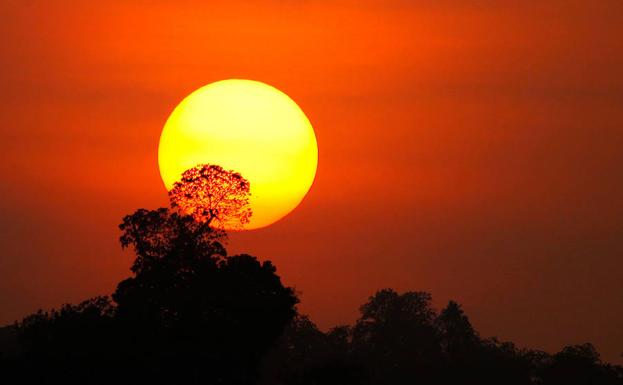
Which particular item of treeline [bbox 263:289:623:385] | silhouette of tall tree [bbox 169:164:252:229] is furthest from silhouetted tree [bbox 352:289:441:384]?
silhouette of tall tree [bbox 169:164:252:229]

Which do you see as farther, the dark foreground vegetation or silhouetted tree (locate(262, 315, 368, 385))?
silhouetted tree (locate(262, 315, 368, 385))

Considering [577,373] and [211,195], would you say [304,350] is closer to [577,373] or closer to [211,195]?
[577,373]

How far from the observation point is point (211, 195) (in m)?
99.8

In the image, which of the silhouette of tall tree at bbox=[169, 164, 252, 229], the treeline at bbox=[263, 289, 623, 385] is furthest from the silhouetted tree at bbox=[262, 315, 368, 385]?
the silhouette of tall tree at bbox=[169, 164, 252, 229]

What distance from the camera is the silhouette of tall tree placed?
99.4 metres

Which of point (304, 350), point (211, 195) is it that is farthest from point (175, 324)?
point (304, 350)

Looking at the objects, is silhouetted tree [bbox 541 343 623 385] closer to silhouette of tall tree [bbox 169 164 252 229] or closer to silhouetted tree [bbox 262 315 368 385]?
silhouetted tree [bbox 262 315 368 385]

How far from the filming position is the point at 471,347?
194 metres

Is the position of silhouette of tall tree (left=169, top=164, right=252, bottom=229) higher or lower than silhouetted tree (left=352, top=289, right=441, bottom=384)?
lower

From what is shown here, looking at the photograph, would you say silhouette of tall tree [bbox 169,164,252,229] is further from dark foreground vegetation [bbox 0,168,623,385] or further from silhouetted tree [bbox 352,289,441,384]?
silhouetted tree [bbox 352,289,441,384]

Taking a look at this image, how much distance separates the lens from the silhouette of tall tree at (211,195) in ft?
326

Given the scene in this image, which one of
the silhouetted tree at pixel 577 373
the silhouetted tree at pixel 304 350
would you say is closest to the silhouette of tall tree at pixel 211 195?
the silhouetted tree at pixel 304 350

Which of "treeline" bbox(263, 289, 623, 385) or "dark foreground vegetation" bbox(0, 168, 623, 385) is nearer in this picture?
"dark foreground vegetation" bbox(0, 168, 623, 385)

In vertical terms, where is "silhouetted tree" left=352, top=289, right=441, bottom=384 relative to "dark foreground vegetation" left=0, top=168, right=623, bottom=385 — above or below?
above
